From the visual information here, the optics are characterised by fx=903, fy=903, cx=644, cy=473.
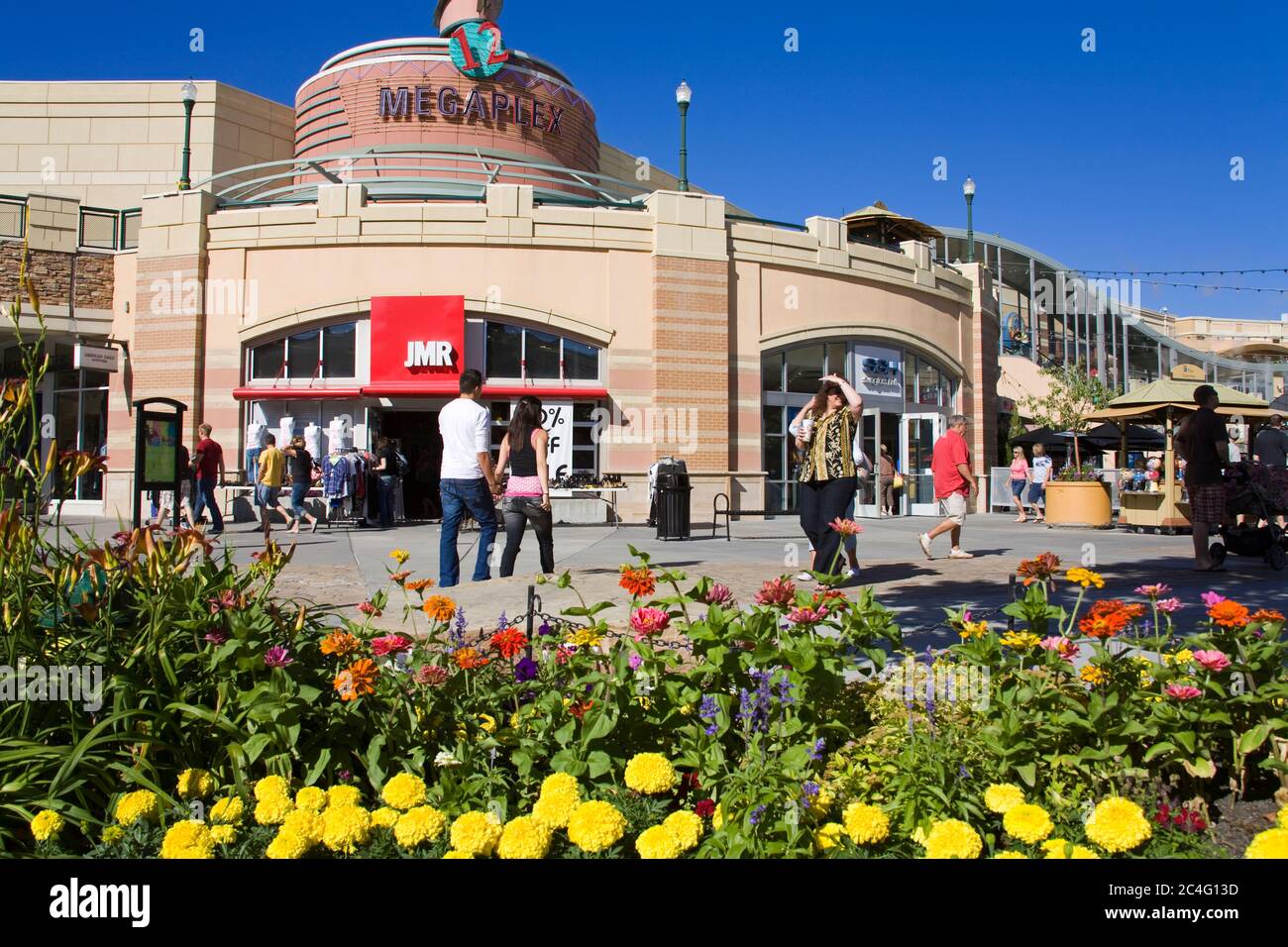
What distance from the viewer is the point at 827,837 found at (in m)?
2.28

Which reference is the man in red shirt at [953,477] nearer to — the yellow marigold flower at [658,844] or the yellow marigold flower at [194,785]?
the yellow marigold flower at [658,844]

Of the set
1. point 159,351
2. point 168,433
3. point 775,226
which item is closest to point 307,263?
point 159,351

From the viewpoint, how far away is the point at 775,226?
21875mm

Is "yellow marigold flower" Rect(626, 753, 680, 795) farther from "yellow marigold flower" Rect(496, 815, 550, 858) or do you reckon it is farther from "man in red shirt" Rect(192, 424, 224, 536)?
"man in red shirt" Rect(192, 424, 224, 536)

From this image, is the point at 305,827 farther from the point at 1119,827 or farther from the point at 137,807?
the point at 1119,827

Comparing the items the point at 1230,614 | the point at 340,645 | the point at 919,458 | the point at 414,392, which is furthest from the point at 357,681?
the point at 919,458

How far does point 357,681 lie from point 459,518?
16.9 ft

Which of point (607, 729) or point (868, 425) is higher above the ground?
point (868, 425)

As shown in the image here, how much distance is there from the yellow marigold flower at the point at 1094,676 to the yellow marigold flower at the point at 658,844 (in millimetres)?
1409

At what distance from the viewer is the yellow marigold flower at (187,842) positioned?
2.20 m

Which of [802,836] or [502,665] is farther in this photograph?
[502,665]
